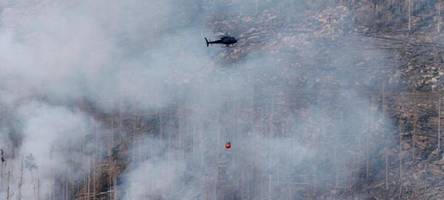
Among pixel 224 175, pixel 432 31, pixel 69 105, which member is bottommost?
pixel 224 175

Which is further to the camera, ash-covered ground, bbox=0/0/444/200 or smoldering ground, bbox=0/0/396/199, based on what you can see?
smoldering ground, bbox=0/0/396/199

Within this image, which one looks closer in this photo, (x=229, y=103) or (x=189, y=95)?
(x=229, y=103)

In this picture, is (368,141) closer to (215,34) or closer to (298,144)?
(298,144)

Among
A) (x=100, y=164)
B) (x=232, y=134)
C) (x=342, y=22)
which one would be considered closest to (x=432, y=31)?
(x=342, y=22)

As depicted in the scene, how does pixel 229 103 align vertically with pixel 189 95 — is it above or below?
below

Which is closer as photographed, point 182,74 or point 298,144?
point 298,144

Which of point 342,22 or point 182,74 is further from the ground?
point 342,22

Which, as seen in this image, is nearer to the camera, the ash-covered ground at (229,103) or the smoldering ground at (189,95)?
the ash-covered ground at (229,103)

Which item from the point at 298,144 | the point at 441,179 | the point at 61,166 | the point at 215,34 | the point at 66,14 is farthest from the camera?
the point at 66,14
